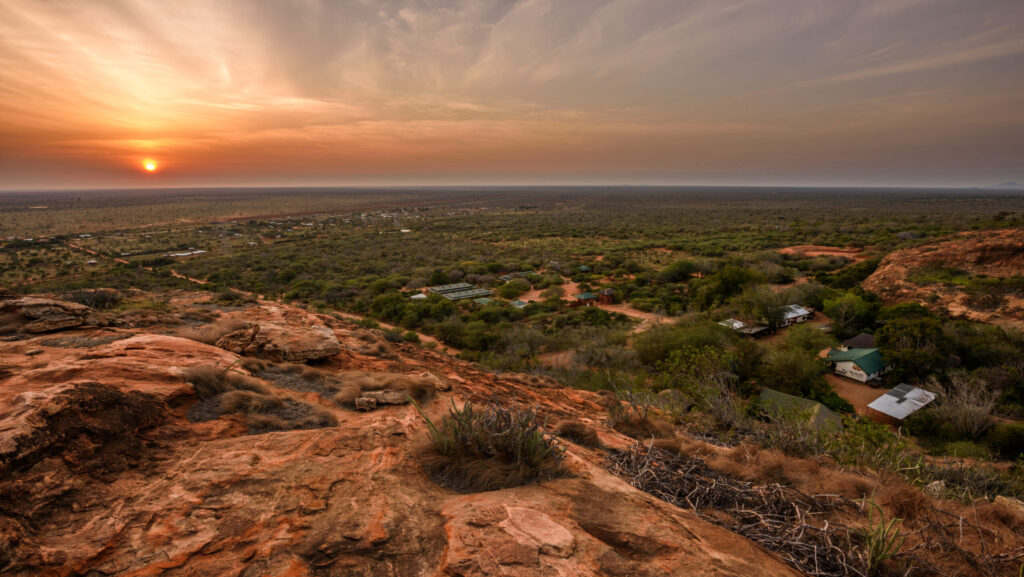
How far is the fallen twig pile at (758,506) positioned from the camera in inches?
129

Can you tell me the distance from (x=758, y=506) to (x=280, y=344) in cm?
893

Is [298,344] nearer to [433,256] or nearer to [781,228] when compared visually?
[433,256]

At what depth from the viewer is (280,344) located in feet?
27.7

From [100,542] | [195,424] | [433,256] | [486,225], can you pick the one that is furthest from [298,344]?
[486,225]

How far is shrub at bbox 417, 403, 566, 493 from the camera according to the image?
3.95m

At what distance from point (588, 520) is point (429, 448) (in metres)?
1.92

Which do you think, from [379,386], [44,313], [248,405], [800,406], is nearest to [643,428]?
[379,386]

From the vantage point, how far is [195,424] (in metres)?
4.65

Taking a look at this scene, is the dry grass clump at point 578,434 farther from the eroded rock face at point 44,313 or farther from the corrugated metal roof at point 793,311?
the corrugated metal roof at point 793,311

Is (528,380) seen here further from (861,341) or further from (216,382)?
(861,341)

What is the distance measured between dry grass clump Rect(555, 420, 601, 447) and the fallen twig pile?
0.60 meters

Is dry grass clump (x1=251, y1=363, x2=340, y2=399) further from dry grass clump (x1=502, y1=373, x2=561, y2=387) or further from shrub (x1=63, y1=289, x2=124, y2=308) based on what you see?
shrub (x1=63, y1=289, x2=124, y2=308)

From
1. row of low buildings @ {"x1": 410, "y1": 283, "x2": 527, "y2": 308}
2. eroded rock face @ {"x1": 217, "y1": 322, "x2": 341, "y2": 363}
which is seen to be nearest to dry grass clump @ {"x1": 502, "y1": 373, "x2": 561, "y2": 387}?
eroded rock face @ {"x1": 217, "y1": 322, "x2": 341, "y2": 363}

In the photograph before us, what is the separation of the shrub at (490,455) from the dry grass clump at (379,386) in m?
2.37
